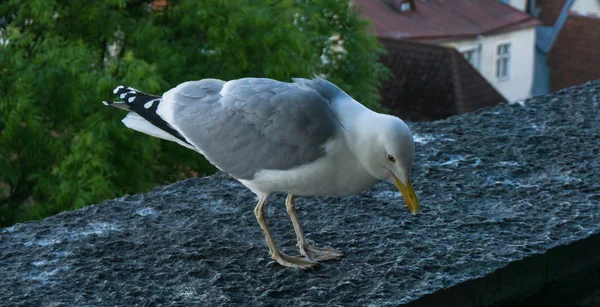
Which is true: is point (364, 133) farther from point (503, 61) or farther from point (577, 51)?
point (503, 61)

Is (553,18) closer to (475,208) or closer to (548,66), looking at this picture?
(548,66)

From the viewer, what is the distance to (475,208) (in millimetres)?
2266

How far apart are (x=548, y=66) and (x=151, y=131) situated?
73.4 ft

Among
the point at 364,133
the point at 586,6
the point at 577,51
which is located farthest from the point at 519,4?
the point at 364,133

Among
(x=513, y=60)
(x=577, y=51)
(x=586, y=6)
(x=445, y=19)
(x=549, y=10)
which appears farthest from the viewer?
(x=549, y=10)

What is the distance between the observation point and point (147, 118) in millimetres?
2211

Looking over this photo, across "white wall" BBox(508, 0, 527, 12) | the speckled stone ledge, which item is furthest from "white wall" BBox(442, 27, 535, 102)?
the speckled stone ledge

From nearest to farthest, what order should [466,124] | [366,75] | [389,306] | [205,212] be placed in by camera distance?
1. [389,306]
2. [205,212]
3. [466,124]
4. [366,75]

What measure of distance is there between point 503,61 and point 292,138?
22051 millimetres

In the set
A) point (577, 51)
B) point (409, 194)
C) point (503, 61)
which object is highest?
point (409, 194)

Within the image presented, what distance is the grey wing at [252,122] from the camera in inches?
76.7

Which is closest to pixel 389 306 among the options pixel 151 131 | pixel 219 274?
pixel 219 274

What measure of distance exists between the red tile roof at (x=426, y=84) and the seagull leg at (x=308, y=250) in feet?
48.4

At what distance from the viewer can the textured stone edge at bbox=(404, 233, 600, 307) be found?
1812 millimetres
